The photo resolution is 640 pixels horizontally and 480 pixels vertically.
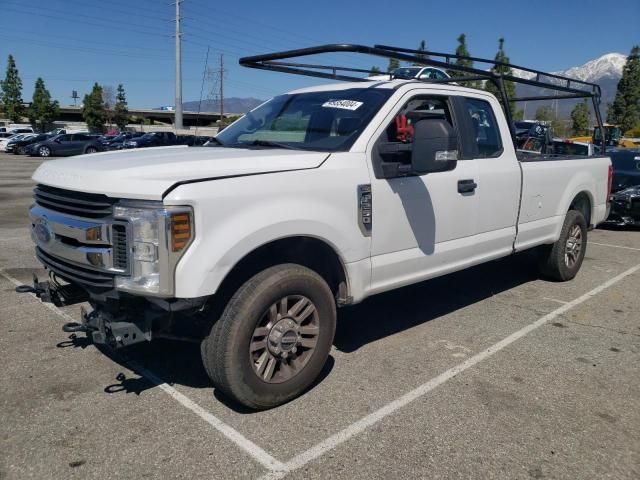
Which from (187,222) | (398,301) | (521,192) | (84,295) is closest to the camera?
(187,222)

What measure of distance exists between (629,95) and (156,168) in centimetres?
6177

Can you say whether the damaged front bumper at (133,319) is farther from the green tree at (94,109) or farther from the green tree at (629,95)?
the green tree at (94,109)

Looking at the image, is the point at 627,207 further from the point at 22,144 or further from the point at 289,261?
the point at 22,144

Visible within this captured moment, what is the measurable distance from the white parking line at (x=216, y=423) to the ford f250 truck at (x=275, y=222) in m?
0.20

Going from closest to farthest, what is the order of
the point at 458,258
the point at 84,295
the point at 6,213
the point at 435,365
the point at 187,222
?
1. the point at 187,222
2. the point at 84,295
3. the point at 435,365
4. the point at 458,258
5. the point at 6,213

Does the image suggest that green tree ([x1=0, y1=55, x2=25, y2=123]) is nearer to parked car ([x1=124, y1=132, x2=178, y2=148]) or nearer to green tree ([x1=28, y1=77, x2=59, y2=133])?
green tree ([x1=28, y1=77, x2=59, y2=133])

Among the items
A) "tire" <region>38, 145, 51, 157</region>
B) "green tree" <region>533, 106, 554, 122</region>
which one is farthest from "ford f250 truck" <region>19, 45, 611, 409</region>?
"green tree" <region>533, 106, 554, 122</region>

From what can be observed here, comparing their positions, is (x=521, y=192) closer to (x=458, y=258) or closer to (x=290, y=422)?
(x=458, y=258)

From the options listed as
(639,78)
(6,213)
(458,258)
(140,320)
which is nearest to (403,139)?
(458,258)

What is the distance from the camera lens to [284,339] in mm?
3424

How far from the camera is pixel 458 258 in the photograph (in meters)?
4.66

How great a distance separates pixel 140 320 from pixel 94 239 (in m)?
0.52

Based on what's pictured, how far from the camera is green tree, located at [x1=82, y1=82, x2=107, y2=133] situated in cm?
8543

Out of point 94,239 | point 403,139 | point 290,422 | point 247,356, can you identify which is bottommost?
point 290,422
